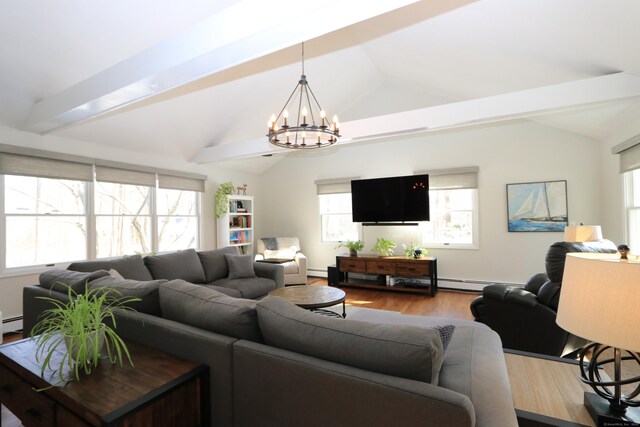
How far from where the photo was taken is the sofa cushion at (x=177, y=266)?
3.69 metres

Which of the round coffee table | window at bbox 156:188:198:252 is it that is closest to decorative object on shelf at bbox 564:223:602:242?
the round coffee table

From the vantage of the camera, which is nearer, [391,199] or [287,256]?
[391,199]

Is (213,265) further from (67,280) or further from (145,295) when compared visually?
(145,295)

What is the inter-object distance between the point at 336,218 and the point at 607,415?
18.5ft

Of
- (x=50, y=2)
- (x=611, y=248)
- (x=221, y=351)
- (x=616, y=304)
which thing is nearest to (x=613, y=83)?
(x=611, y=248)

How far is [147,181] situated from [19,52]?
2.32 metres

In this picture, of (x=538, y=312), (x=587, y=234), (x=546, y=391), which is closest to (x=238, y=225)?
(x=538, y=312)

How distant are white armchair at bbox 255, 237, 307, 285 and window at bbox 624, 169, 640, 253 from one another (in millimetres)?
4337

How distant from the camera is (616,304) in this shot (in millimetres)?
913

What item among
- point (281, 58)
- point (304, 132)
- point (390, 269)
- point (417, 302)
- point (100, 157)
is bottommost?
point (417, 302)

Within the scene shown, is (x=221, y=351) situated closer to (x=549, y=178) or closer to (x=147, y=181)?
(x=147, y=181)

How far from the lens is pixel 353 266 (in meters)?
5.76

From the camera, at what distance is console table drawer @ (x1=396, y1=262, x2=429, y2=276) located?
5.16 meters

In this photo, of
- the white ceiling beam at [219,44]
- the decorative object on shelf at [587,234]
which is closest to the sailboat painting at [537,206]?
the decorative object on shelf at [587,234]
